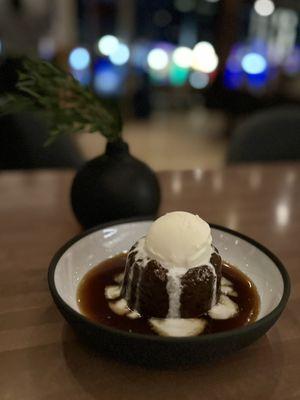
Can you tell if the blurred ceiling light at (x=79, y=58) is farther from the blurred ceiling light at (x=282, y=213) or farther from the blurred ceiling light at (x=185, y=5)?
the blurred ceiling light at (x=282, y=213)

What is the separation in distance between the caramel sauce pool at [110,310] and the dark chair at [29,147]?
121 cm

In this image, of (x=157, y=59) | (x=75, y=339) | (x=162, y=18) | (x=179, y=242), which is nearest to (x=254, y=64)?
(x=157, y=59)

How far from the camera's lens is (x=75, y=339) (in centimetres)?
81

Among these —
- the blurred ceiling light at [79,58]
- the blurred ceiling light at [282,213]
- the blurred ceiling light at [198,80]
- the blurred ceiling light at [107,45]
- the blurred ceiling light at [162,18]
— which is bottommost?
the blurred ceiling light at [282,213]

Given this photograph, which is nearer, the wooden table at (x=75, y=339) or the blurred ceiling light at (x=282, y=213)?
the wooden table at (x=75, y=339)

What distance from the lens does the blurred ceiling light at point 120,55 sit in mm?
5652

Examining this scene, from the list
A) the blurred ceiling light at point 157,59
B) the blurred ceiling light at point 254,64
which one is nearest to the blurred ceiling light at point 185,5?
the blurred ceiling light at point 157,59

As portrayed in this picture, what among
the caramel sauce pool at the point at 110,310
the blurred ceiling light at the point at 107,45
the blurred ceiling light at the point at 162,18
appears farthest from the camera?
the blurred ceiling light at the point at 162,18

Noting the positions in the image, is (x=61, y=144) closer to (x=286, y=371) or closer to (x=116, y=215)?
(x=116, y=215)

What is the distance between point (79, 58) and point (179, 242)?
16.4ft

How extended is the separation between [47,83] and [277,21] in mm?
4768

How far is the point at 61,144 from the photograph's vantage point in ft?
7.04

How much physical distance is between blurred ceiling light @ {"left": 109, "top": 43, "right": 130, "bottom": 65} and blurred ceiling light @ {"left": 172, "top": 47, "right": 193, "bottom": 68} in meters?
0.59

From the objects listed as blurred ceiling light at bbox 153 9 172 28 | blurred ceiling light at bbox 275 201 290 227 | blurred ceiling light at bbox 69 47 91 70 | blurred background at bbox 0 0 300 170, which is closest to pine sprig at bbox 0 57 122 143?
blurred ceiling light at bbox 275 201 290 227
